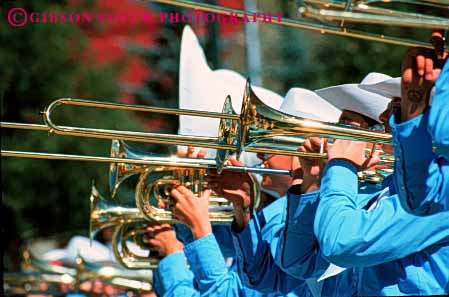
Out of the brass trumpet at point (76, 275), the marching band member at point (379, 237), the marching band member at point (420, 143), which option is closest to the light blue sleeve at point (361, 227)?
the marching band member at point (379, 237)

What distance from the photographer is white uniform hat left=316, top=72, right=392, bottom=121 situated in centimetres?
381

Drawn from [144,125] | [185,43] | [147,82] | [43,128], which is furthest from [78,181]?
[43,128]

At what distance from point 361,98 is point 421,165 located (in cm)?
104

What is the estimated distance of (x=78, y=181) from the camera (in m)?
10.9

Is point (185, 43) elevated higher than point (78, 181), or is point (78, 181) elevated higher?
point (185, 43)

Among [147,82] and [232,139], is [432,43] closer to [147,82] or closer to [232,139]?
[232,139]

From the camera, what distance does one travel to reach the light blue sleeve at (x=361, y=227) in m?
3.13

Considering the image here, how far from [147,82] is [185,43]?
28.9 feet

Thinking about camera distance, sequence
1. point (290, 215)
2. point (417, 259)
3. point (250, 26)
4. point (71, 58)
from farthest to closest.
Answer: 1. point (250, 26)
2. point (71, 58)
3. point (290, 215)
4. point (417, 259)

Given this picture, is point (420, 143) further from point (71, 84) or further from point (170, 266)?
point (71, 84)

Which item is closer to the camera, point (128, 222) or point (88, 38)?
point (128, 222)

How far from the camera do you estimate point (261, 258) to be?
4078 mm

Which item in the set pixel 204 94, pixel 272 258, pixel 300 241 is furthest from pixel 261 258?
pixel 204 94

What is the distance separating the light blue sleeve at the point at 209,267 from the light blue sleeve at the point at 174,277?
43 centimetres
